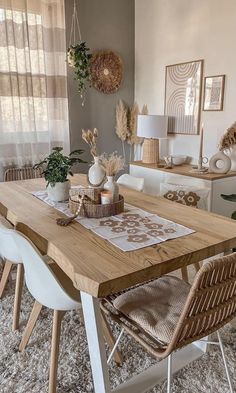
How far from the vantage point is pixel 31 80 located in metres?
3.40

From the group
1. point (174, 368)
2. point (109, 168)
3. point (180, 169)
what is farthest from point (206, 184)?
point (174, 368)

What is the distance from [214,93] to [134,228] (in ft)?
7.13

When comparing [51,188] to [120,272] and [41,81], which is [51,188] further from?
[41,81]

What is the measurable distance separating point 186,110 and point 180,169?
27.6 inches

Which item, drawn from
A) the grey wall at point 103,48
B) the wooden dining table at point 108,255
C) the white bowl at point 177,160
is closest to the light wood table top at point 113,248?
the wooden dining table at point 108,255

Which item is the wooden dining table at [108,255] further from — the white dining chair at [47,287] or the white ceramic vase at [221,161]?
the white ceramic vase at [221,161]

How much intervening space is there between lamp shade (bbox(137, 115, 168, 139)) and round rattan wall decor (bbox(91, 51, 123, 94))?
0.75m

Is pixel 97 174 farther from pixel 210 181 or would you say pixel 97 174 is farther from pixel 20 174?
pixel 20 174

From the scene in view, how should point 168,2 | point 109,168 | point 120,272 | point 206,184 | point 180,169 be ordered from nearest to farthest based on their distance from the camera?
1. point 120,272
2. point 109,168
3. point 206,184
4. point 180,169
5. point 168,2

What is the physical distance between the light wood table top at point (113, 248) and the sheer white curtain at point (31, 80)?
1.62 m

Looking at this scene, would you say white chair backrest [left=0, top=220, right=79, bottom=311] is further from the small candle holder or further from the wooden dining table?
the small candle holder

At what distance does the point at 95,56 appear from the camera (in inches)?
149

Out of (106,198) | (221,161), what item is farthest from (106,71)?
(106,198)

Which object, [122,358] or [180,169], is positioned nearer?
[122,358]
